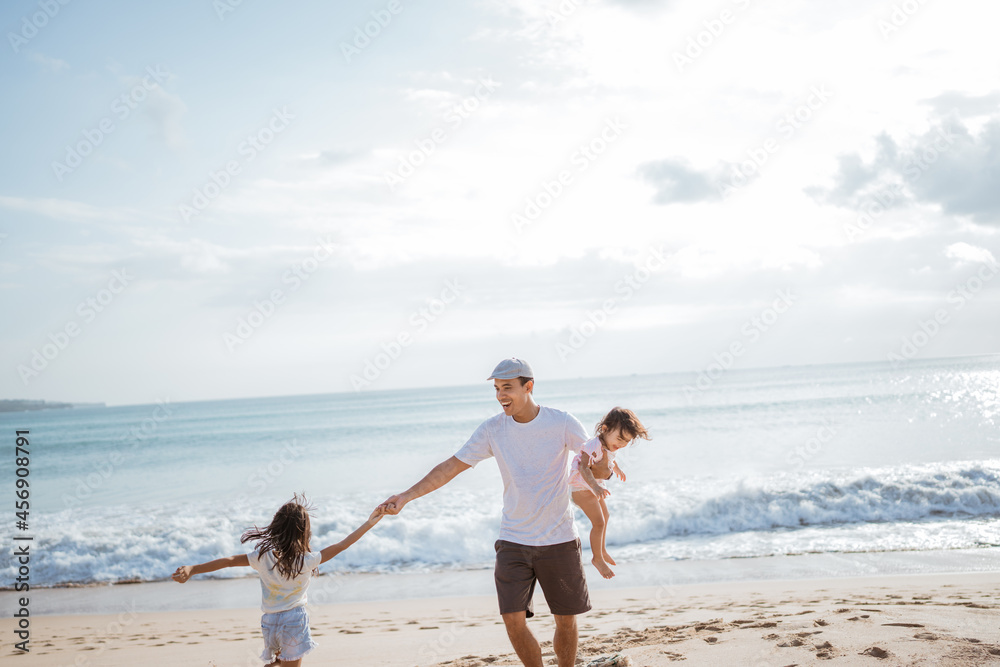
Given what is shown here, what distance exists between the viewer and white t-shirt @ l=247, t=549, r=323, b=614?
12.1 ft

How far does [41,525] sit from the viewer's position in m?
15.1

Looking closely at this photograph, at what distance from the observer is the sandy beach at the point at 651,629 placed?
4.61 meters

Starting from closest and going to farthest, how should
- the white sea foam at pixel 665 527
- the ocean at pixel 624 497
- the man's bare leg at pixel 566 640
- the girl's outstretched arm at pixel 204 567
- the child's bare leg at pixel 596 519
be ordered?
the girl's outstretched arm at pixel 204 567
the man's bare leg at pixel 566 640
the child's bare leg at pixel 596 519
the white sea foam at pixel 665 527
the ocean at pixel 624 497

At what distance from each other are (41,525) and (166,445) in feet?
73.7

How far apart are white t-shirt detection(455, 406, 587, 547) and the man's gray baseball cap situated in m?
0.27

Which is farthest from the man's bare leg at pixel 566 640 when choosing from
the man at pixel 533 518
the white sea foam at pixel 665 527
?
the white sea foam at pixel 665 527

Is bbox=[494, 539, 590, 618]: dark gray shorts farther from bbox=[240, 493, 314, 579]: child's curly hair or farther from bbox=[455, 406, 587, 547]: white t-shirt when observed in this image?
bbox=[240, 493, 314, 579]: child's curly hair

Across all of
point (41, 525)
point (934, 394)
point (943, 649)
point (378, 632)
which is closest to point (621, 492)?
point (378, 632)

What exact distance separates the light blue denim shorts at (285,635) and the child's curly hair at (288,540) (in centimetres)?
26

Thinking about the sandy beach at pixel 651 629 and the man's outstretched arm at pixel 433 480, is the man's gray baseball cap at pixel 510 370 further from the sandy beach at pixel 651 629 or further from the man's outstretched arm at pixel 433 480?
the sandy beach at pixel 651 629

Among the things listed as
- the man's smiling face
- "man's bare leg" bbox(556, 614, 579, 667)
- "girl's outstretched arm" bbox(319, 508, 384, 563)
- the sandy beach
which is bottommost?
the sandy beach

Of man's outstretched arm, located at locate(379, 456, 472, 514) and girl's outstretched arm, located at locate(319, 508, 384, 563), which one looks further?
man's outstretched arm, located at locate(379, 456, 472, 514)

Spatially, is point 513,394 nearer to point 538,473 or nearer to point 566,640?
point 538,473

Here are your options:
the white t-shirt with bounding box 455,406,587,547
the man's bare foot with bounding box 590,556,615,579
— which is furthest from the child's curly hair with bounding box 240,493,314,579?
the man's bare foot with bounding box 590,556,615,579
